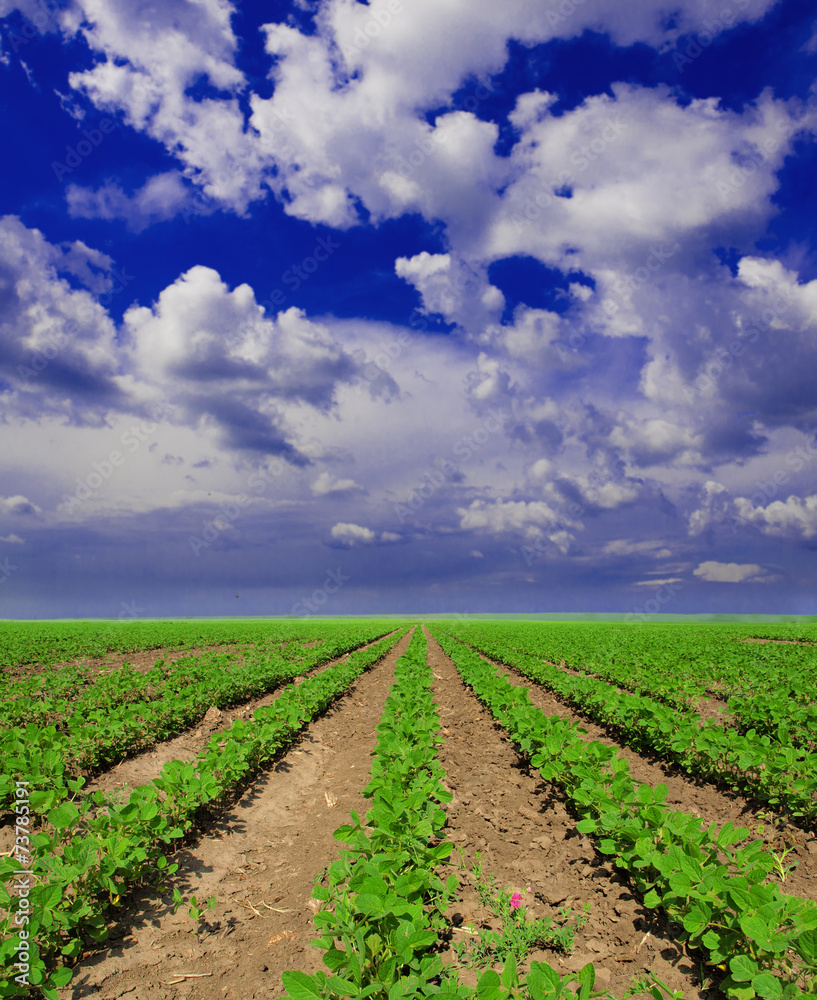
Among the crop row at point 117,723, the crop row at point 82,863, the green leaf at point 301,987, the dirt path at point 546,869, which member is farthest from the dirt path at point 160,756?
the dirt path at point 546,869

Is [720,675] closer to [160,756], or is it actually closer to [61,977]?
[160,756]

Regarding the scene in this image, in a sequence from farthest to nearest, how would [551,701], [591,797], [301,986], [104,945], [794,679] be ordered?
1. [551,701]
2. [794,679]
3. [591,797]
4. [104,945]
5. [301,986]

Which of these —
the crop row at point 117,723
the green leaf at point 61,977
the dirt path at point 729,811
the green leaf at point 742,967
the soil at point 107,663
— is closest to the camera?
the green leaf at point 742,967

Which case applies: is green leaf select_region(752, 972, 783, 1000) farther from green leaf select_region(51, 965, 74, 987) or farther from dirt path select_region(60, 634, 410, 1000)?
green leaf select_region(51, 965, 74, 987)

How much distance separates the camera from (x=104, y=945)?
12.6 ft

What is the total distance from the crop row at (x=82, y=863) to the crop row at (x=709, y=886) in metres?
4.00

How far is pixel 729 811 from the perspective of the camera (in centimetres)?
621

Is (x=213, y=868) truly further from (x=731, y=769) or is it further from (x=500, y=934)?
(x=731, y=769)

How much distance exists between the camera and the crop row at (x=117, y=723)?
17.5ft

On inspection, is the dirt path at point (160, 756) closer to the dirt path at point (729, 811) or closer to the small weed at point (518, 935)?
the small weed at point (518, 935)

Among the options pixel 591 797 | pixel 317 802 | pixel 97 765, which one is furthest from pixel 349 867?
pixel 97 765

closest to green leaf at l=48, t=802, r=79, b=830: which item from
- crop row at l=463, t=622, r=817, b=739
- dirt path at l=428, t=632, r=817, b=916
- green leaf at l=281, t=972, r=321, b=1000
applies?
green leaf at l=281, t=972, r=321, b=1000

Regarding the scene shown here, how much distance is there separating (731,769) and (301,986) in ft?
22.3

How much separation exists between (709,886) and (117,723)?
8004mm
